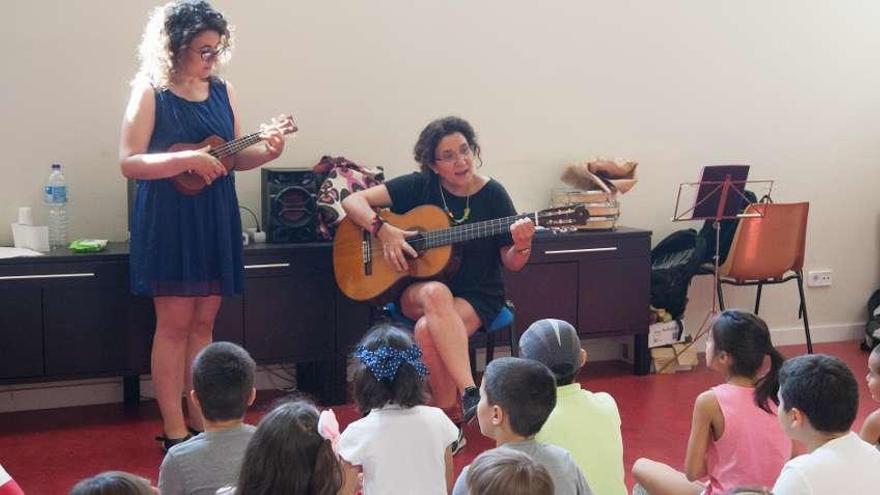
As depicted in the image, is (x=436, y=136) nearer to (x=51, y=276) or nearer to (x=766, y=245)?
(x=51, y=276)

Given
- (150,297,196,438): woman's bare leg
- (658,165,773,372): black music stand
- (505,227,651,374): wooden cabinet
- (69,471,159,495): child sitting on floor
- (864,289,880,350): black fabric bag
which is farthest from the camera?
(864,289,880,350): black fabric bag

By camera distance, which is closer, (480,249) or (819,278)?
(480,249)

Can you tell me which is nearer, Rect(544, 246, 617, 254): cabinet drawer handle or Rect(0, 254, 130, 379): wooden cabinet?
Rect(0, 254, 130, 379): wooden cabinet

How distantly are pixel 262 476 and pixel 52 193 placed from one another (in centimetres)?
280

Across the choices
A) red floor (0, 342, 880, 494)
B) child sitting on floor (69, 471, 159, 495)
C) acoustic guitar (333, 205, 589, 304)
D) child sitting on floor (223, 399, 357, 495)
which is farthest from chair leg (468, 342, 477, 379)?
child sitting on floor (69, 471, 159, 495)

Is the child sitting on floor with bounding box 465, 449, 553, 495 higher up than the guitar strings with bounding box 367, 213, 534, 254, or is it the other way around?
the guitar strings with bounding box 367, 213, 534, 254

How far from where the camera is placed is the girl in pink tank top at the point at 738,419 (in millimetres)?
2611

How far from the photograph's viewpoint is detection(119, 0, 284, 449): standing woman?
11.8 ft

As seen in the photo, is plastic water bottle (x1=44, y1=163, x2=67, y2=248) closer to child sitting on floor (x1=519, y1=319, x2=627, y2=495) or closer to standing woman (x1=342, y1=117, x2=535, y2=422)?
standing woman (x1=342, y1=117, x2=535, y2=422)

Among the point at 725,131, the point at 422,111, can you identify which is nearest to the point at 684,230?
the point at 725,131

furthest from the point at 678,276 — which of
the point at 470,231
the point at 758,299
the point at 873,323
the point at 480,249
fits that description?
the point at 470,231

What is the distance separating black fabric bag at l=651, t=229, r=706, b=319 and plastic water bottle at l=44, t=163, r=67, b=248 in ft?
9.47

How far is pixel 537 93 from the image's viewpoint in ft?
17.1

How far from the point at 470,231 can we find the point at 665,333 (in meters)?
1.68
